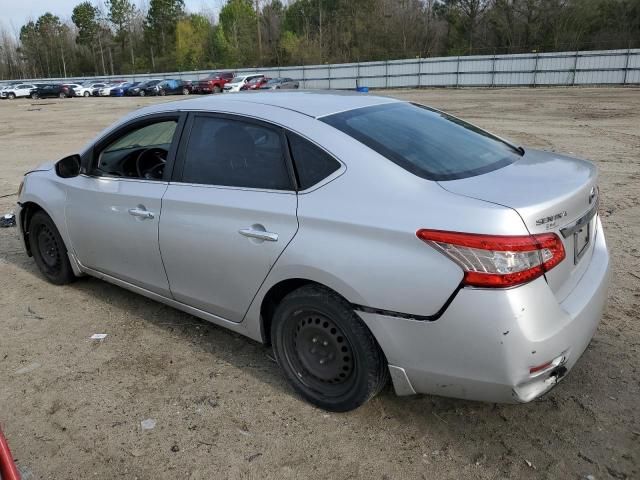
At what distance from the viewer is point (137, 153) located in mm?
4371

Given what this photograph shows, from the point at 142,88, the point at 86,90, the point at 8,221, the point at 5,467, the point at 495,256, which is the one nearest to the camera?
the point at 5,467

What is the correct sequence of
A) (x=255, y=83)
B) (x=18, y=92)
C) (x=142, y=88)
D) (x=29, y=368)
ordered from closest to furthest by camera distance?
(x=29, y=368), (x=255, y=83), (x=142, y=88), (x=18, y=92)

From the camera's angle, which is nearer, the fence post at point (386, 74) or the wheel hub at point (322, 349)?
the wheel hub at point (322, 349)

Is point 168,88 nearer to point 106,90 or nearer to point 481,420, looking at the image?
point 106,90

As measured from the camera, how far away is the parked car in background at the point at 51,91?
5219 centimetres

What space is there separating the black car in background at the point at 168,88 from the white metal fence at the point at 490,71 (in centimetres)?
1055

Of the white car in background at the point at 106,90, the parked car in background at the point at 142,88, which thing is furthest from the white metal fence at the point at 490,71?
the white car in background at the point at 106,90

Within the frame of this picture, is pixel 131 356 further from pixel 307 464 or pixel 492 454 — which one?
pixel 492 454

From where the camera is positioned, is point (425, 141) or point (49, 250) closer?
point (425, 141)

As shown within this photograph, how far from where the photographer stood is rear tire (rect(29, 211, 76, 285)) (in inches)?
183

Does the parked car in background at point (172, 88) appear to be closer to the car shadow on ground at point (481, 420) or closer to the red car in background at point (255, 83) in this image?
the red car in background at point (255, 83)

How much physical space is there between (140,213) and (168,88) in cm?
4677

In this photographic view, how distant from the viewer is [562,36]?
5200 centimetres

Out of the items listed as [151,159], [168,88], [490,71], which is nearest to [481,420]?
[151,159]
